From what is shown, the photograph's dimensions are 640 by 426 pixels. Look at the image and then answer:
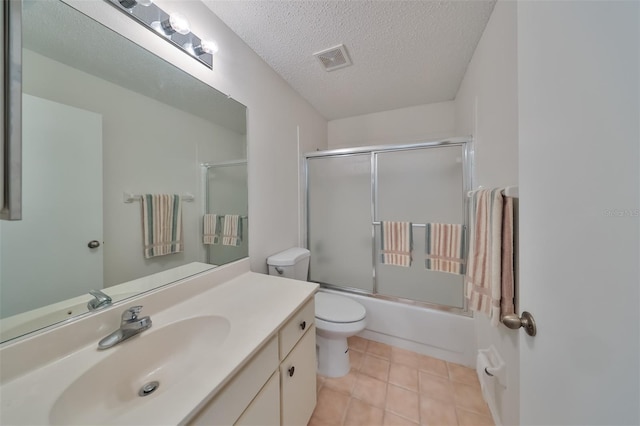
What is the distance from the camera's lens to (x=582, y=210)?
0.39 meters

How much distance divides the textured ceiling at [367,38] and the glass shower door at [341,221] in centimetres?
68

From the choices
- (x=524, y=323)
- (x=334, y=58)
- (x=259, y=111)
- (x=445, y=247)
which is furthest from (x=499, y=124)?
(x=259, y=111)

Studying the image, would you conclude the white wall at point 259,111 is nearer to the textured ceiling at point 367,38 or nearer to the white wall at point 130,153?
the textured ceiling at point 367,38

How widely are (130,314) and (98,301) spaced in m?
0.11

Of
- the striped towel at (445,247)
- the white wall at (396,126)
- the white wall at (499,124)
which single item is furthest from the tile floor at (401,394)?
the white wall at (396,126)

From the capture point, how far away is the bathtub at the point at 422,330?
5.22 feet

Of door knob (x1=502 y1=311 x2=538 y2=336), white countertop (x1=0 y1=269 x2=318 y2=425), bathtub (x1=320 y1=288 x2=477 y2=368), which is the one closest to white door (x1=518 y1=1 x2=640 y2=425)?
door knob (x1=502 y1=311 x2=538 y2=336)

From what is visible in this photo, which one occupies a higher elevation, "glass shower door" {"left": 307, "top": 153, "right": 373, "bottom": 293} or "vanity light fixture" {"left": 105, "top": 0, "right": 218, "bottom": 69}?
"vanity light fixture" {"left": 105, "top": 0, "right": 218, "bottom": 69}

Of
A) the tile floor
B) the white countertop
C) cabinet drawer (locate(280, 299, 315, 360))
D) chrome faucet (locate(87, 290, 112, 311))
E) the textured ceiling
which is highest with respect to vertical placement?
the textured ceiling

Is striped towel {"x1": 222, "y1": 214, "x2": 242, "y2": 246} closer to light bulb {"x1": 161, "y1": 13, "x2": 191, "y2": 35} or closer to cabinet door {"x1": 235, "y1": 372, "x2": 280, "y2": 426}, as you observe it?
cabinet door {"x1": 235, "y1": 372, "x2": 280, "y2": 426}

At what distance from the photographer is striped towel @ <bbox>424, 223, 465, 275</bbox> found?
5.37 ft

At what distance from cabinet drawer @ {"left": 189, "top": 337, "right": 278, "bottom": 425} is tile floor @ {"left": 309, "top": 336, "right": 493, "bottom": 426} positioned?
2.50ft

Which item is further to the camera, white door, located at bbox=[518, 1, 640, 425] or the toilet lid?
the toilet lid

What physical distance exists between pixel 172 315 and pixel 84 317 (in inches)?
10.1
